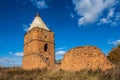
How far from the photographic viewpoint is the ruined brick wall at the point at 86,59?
51.6ft

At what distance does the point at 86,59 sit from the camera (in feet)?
53.9

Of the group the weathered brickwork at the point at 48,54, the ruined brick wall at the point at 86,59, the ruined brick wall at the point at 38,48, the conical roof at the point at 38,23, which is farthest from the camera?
the conical roof at the point at 38,23

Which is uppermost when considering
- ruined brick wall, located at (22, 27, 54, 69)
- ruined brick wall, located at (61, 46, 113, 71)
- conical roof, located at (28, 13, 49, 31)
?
conical roof, located at (28, 13, 49, 31)

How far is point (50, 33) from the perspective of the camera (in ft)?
87.8

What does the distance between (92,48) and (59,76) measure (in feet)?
12.3

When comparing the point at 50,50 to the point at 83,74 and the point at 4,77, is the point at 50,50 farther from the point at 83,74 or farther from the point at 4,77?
the point at 83,74

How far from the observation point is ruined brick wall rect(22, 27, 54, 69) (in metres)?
24.6

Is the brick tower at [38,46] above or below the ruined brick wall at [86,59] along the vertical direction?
above

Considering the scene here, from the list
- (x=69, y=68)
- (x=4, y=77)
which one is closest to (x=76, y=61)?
(x=69, y=68)

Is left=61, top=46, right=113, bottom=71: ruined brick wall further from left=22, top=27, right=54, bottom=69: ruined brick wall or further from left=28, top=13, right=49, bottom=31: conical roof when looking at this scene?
left=28, top=13, right=49, bottom=31: conical roof

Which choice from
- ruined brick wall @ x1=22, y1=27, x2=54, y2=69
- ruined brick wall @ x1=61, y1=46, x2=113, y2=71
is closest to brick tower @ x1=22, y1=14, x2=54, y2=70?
ruined brick wall @ x1=22, y1=27, x2=54, y2=69

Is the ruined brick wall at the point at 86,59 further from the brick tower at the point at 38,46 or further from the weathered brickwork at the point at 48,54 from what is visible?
the brick tower at the point at 38,46

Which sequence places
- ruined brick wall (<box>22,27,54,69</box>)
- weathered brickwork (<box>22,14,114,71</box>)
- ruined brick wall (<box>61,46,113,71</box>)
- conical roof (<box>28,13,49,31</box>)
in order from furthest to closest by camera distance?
conical roof (<box>28,13,49,31</box>)
ruined brick wall (<box>22,27,54,69</box>)
weathered brickwork (<box>22,14,114,71</box>)
ruined brick wall (<box>61,46,113,71</box>)

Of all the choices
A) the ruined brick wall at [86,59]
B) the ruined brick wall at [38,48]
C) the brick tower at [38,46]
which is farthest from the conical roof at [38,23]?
the ruined brick wall at [86,59]
